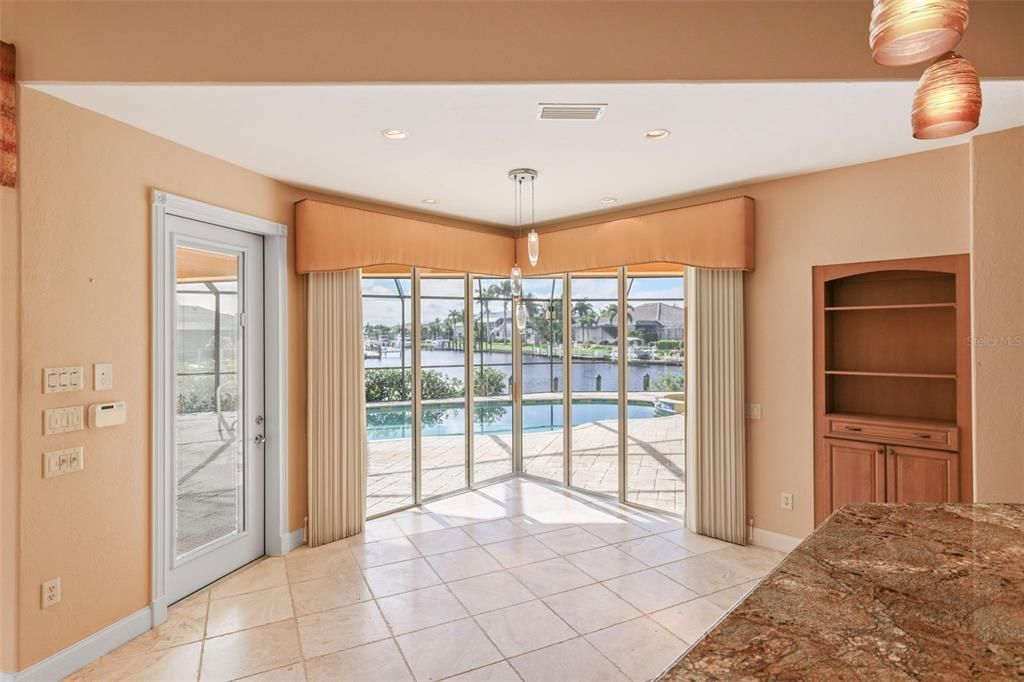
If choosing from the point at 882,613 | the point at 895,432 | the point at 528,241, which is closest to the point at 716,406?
the point at 895,432

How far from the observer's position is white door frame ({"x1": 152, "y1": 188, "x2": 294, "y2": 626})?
3080 millimetres

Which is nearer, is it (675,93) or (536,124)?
(675,93)

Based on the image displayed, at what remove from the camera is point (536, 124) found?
2.89 m

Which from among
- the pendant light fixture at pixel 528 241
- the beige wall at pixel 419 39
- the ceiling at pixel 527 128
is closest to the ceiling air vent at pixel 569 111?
the ceiling at pixel 527 128

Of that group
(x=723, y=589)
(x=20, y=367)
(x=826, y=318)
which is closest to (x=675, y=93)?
(x=826, y=318)

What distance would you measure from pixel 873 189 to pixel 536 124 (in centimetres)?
238

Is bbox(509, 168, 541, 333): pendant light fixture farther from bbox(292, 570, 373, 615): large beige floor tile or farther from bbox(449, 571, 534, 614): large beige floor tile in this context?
bbox(292, 570, 373, 615): large beige floor tile

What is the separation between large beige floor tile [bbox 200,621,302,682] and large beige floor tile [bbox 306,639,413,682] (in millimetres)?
154

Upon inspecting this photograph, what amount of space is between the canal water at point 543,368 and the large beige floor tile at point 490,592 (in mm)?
2122

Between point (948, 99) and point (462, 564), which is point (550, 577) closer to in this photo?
point (462, 564)

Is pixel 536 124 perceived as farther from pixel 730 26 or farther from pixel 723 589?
pixel 723 589

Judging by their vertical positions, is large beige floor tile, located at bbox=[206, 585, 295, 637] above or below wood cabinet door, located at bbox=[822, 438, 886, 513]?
below

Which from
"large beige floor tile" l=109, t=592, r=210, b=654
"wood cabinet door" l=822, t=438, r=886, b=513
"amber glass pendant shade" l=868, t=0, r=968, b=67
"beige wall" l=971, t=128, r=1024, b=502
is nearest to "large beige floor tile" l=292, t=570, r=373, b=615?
"large beige floor tile" l=109, t=592, r=210, b=654

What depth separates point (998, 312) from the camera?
2998 mm
